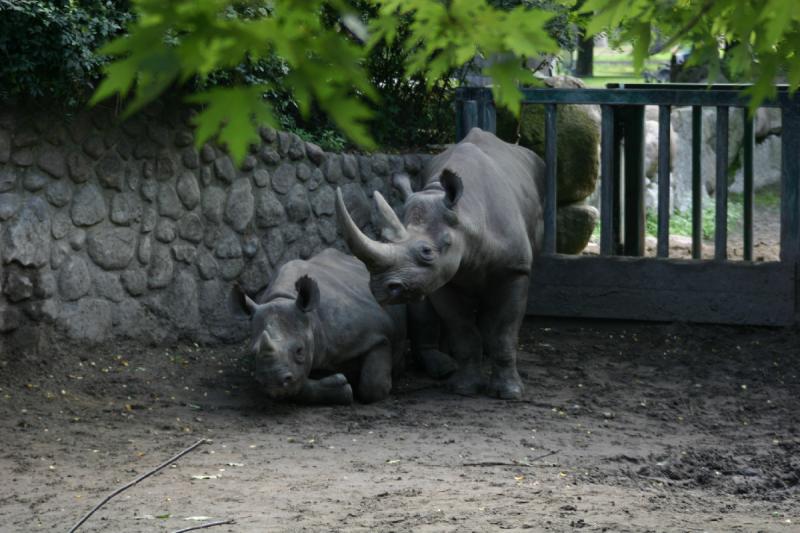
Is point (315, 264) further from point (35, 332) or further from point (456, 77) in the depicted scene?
point (456, 77)

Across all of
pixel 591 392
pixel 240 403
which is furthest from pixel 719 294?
pixel 240 403

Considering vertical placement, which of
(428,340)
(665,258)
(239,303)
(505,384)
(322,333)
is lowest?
(505,384)

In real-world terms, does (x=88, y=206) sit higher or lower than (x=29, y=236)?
higher

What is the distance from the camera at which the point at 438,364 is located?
28.8 ft

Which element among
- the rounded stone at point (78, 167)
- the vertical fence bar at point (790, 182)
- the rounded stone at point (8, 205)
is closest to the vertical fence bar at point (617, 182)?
the vertical fence bar at point (790, 182)

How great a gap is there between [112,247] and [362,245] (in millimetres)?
2017

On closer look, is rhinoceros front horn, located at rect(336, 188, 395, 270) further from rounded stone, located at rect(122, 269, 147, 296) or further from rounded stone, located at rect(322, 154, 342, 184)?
rounded stone, located at rect(322, 154, 342, 184)

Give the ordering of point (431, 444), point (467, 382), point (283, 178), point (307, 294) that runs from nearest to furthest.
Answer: point (431, 444) < point (307, 294) < point (467, 382) < point (283, 178)

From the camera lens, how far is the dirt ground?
18.8 ft

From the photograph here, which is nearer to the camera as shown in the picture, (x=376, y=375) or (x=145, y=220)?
(x=376, y=375)

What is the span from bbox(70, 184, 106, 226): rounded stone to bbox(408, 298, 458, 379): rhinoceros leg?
2073 millimetres

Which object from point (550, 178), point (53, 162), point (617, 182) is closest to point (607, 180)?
point (550, 178)

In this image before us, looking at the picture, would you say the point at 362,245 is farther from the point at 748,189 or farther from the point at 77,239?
the point at 748,189

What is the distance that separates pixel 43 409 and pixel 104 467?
3.64 feet
